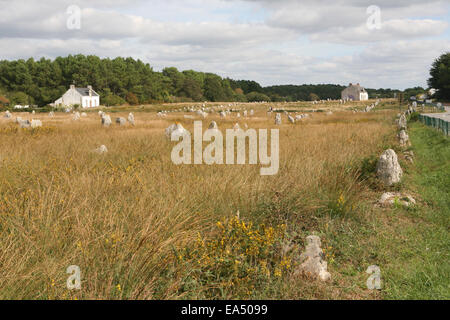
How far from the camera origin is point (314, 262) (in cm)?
411

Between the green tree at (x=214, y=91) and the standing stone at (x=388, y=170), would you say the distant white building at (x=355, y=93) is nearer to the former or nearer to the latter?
the green tree at (x=214, y=91)

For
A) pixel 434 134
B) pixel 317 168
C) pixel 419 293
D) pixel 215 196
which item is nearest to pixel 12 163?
pixel 215 196

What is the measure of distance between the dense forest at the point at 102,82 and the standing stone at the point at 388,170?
60096 mm

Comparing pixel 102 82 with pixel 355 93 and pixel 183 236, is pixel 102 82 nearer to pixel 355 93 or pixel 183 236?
pixel 355 93

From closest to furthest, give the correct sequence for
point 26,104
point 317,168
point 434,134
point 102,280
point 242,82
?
point 102,280
point 317,168
point 434,134
point 26,104
point 242,82

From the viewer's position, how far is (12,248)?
3385mm

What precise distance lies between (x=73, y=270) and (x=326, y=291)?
236 centimetres

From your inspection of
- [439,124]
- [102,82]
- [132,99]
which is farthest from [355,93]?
[439,124]

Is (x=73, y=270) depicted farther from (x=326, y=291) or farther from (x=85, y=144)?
(x=85, y=144)

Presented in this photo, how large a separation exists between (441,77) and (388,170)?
56.0 m

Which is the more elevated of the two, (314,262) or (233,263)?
(233,263)

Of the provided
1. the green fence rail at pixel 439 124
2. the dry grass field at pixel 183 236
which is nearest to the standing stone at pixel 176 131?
the dry grass field at pixel 183 236

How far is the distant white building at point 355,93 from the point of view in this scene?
108m

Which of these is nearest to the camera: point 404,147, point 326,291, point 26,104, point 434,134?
point 326,291
